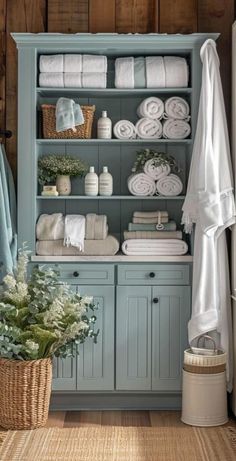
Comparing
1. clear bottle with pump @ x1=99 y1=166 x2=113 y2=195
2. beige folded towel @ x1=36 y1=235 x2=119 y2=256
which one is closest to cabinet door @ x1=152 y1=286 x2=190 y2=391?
beige folded towel @ x1=36 y1=235 x2=119 y2=256

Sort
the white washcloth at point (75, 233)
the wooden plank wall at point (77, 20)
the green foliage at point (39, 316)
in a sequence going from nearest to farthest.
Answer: the green foliage at point (39, 316) → the white washcloth at point (75, 233) → the wooden plank wall at point (77, 20)

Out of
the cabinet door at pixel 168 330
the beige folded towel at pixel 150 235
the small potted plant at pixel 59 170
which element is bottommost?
the cabinet door at pixel 168 330

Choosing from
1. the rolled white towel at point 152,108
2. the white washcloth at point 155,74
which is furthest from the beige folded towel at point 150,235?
the white washcloth at point 155,74

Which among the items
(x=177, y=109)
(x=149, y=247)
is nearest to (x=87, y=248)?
(x=149, y=247)

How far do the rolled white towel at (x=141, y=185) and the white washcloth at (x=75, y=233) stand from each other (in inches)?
14.2

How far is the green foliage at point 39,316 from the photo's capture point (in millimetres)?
4465

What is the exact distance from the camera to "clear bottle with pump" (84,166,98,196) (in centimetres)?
497

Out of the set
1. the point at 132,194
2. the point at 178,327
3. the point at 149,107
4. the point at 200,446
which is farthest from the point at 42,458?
the point at 149,107

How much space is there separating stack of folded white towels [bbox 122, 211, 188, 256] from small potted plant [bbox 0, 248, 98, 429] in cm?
50

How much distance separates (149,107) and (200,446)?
6.46ft

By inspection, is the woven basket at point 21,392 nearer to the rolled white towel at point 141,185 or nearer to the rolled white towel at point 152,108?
the rolled white towel at point 141,185

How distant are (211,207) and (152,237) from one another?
44 cm

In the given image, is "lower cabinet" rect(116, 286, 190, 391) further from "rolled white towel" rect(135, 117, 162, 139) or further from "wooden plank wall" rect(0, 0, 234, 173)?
"wooden plank wall" rect(0, 0, 234, 173)

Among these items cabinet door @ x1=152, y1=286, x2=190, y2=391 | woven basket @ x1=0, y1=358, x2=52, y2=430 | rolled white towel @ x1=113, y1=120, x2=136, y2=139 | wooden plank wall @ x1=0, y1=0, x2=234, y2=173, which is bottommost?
woven basket @ x1=0, y1=358, x2=52, y2=430
